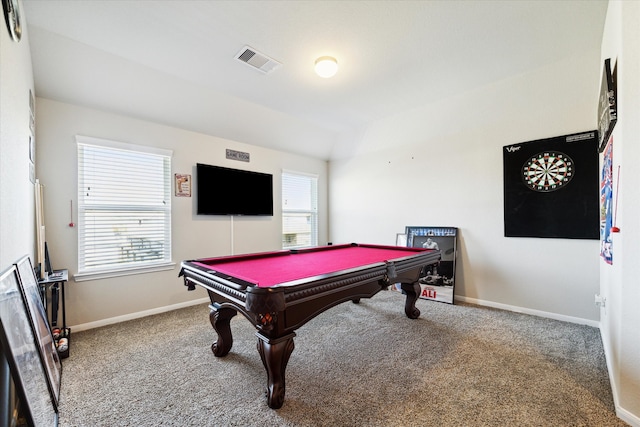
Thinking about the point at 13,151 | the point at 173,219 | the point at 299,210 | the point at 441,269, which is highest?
the point at 13,151

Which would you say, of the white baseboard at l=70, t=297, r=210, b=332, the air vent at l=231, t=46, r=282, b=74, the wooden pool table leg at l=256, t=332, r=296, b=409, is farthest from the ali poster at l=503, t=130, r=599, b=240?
the white baseboard at l=70, t=297, r=210, b=332

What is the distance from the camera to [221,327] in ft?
7.67

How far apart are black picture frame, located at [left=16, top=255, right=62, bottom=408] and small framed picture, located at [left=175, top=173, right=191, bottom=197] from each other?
184 centimetres

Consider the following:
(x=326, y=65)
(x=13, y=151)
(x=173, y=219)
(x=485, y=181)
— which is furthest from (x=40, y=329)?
(x=485, y=181)

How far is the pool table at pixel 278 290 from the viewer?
1.57 m

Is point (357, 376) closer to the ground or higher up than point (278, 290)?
closer to the ground

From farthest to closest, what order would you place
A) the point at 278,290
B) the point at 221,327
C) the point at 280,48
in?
the point at 280,48 → the point at 221,327 → the point at 278,290

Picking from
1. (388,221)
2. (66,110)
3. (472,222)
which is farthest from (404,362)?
(66,110)

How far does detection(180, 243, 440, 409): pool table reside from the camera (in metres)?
1.57

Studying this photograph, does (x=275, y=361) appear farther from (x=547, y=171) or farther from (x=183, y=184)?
(x=547, y=171)

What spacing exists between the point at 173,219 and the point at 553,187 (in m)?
4.67

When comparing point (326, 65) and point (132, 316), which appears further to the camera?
point (132, 316)

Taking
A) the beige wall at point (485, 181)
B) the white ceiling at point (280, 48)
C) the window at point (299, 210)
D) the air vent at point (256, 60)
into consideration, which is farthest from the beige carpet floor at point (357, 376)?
the air vent at point (256, 60)

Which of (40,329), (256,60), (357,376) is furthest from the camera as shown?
(256,60)
